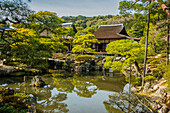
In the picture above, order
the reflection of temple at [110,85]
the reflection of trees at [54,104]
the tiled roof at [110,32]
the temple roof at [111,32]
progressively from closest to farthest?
the reflection of trees at [54,104]
the reflection of temple at [110,85]
the temple roof at [111,32]
the tiled roof at [110,32]

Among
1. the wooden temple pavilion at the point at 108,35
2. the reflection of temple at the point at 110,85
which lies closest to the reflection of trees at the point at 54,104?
the reflection of temple at the point at 110,85

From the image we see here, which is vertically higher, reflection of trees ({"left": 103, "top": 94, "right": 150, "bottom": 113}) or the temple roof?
the temple roof

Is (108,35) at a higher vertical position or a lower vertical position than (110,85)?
higher

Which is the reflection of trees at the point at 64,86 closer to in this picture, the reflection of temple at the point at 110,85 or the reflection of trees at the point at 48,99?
the reflection of trees at the point at 48,99

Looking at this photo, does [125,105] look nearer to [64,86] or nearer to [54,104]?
[54,104]

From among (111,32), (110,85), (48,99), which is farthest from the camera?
(111,32)

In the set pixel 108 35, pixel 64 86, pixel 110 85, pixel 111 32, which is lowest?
pixel 110 85

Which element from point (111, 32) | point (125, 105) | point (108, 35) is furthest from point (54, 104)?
point (111, 32)

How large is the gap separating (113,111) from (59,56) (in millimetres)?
16808

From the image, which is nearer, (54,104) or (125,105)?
(125,105)

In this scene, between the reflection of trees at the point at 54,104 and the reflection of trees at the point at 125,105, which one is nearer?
the reflection of trees at the point at 125,105

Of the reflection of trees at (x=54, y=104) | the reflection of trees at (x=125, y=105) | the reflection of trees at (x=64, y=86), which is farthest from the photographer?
the reflection of trees at (x=64, y=86)

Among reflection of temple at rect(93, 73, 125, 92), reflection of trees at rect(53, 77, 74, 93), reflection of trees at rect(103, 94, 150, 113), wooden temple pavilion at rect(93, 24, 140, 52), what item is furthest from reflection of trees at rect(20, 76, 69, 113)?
wooden temple pavilion at rect(93, 24, 140, 52)

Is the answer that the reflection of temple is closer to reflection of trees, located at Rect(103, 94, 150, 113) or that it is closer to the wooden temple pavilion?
reflection of trees, located at Rect(103, 94, 150, 113)
